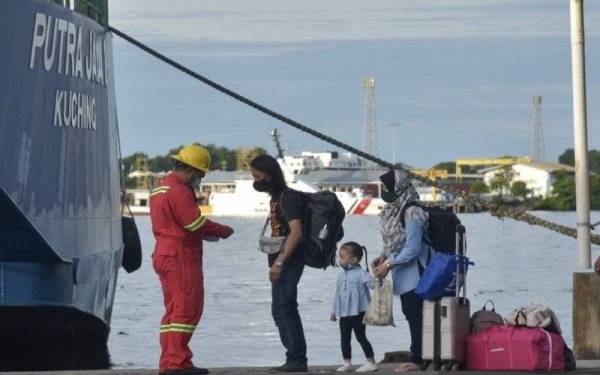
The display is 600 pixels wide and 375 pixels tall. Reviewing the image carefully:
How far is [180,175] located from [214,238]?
0.54m

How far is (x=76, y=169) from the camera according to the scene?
19.6 meters

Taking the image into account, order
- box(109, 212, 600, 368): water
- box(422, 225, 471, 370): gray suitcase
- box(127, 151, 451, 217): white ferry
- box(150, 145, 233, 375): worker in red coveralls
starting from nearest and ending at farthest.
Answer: box(150, 145, 233, 375): worker in red coveralls < box(422, 225, 471, 370): gray suitcase < box(109, 212, 600, 368): water < box(127, 151, 451, 217): white ferry

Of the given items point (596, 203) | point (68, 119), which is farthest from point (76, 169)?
point (596, 203)

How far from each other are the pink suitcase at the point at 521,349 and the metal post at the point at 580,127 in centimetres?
204

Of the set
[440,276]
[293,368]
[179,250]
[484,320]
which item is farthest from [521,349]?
[179,250]

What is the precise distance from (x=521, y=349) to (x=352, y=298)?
4.72ft

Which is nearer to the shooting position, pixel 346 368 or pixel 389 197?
pixel 389 197

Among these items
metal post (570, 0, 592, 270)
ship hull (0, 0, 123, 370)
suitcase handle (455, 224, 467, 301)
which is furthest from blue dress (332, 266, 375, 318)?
ship hull (0, 0, 123, 370)

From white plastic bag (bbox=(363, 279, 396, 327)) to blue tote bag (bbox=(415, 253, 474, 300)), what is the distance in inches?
12.8

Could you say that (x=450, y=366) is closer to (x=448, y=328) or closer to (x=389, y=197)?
(x=448, y=328)

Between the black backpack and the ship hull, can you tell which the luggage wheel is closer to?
the black backpack

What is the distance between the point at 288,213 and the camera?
14.0m

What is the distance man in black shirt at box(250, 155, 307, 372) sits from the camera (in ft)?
46.1

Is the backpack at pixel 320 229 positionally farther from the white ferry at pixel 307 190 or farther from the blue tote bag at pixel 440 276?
the white ferry at pixel 307 190
